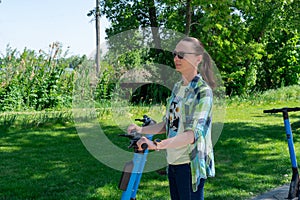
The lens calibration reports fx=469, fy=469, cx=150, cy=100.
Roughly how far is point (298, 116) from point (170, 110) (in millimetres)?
10461

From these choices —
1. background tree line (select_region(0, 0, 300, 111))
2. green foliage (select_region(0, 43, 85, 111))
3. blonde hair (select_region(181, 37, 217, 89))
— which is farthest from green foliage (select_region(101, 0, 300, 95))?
blonde hair (select_region(181, 37, 217, 89))

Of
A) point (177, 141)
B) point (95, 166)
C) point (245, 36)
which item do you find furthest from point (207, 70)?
point (245, 36)

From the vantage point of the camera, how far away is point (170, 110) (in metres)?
2.77

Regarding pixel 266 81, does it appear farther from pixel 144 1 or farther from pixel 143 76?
pixel 143 76

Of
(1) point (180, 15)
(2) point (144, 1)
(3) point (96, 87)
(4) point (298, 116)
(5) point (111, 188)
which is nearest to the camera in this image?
(5) point (111, 188)

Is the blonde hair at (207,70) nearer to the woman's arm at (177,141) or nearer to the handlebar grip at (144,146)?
the woman's arm at (177,141)

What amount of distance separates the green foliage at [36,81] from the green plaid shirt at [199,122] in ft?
31.7

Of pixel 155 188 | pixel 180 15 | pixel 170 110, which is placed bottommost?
pixel 155 188

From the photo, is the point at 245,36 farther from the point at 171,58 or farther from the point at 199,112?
the point at 199,112

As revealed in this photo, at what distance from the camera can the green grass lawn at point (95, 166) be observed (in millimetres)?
5320

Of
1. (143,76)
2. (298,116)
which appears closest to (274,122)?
(298,116)

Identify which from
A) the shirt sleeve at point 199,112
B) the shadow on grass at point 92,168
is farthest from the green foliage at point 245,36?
the shirt sleeve at point 199,112

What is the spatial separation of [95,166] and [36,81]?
6128mm

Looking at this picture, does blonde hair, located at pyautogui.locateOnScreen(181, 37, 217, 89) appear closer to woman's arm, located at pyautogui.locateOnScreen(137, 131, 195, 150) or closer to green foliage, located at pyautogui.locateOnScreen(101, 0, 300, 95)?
woman's arm, located at pyautogui.locateOnScreen(137, 131, 195, 150)
